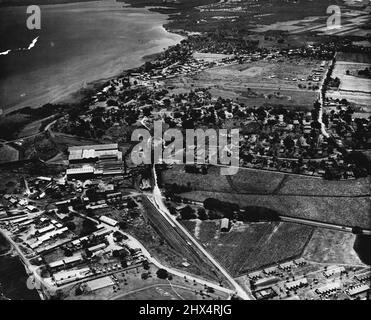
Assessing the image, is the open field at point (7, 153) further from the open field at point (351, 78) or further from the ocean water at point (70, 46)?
the open field at point (351, 78)

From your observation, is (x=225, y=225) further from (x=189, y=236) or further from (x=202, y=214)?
(x=189, y=236)

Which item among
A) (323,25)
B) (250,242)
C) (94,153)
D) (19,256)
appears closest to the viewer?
(19,256)

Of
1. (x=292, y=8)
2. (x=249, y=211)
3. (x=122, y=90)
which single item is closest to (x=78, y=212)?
(x=249, y=211)

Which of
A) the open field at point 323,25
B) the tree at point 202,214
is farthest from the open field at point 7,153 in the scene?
the open field at point 323,25

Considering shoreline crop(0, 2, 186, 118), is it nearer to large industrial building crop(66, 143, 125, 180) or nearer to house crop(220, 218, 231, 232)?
large industrial building crop(66, 143, 125, 180)

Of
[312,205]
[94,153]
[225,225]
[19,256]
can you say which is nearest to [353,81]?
[312,205]
